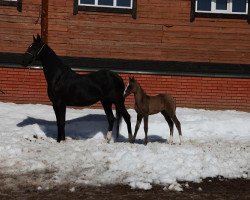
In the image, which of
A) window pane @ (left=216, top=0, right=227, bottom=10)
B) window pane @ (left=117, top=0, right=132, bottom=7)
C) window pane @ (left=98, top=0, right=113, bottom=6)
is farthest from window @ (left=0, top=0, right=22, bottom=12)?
window pane @ (left=216, top=0, right=227, bottom=10)

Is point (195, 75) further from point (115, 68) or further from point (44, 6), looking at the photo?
point (44, 6)

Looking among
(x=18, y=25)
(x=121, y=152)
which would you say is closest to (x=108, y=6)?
(x=18, y=25)

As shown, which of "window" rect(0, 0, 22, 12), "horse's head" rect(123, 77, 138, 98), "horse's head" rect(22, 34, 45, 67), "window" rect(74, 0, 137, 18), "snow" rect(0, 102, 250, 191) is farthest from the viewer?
"window" rect(74, 0, 137, 18)

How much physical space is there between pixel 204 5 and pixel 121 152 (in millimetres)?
8168

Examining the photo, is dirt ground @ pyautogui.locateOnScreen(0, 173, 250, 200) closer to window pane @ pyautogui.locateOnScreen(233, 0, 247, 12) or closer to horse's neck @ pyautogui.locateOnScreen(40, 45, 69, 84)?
horse's neck @ pyautogui.locateOnScreen(40, 45, 69, 84)

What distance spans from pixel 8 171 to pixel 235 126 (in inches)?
281

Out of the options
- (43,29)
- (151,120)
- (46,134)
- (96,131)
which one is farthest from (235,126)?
(43,29)

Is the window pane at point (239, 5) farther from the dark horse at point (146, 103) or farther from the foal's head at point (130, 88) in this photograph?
the foal's head at point (130, 88)

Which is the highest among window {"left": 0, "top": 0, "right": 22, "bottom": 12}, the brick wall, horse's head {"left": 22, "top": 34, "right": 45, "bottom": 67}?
window {"left": 0, "top": 0, "right": 22, "bottom": 12}

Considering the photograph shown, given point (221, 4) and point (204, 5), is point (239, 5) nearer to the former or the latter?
point (221, 4)

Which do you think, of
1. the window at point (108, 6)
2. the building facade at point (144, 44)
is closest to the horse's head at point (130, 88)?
the building facade at point (144, 44)

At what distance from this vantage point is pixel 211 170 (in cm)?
846

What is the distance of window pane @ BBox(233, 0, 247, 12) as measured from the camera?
15.4 m

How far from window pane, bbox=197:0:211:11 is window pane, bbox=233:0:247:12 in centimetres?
95
